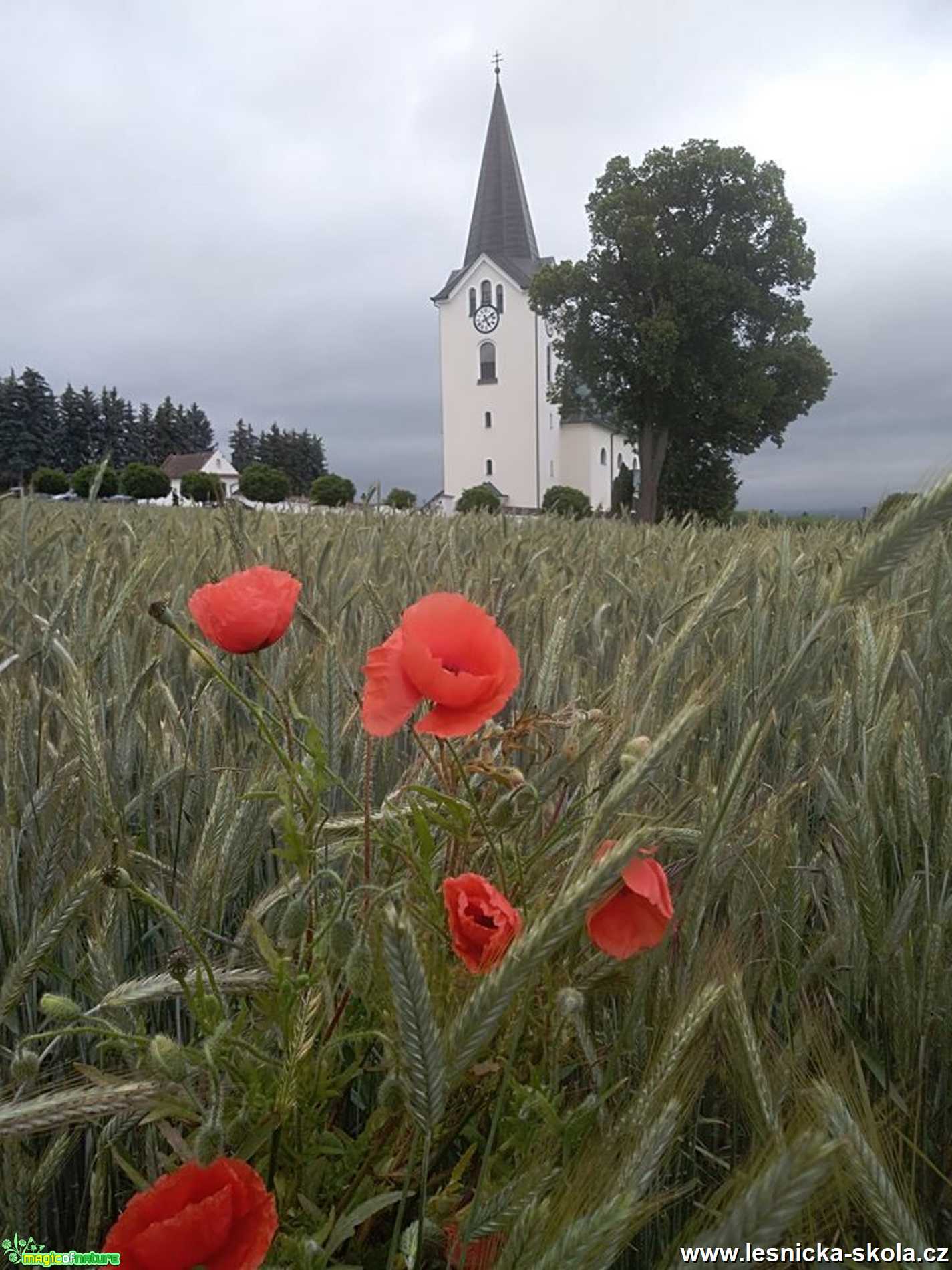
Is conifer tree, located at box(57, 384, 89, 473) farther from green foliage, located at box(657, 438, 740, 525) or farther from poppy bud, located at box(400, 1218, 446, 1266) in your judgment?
poppy bud, located at box(400, 1218, 446, 1266)

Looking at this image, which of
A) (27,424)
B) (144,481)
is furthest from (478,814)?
(27,424)

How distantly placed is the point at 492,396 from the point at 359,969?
48.5m

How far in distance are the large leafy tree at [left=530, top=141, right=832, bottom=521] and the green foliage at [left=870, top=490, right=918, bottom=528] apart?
26545mm

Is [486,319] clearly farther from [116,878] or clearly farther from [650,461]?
[116,878]

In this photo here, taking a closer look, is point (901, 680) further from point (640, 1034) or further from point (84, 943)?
point (84, 943)

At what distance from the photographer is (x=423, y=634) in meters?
0.64

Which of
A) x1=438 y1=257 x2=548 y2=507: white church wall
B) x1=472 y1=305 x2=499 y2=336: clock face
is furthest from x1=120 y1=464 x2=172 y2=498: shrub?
x1=472 y1=305 x2=499 y2=336: clock face

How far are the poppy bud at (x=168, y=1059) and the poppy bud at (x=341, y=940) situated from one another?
0.11 meters

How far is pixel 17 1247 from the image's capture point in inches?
22.4

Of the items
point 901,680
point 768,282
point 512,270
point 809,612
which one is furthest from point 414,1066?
point 512,270

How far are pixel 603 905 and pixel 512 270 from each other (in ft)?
159

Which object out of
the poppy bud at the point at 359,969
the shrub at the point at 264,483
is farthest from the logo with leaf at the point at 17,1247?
the shrub at the point at 264,483

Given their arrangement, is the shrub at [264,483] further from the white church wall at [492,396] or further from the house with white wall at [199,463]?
the house with white wall at [199,463]

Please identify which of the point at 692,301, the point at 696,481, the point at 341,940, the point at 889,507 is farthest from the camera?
the point at 696,481
